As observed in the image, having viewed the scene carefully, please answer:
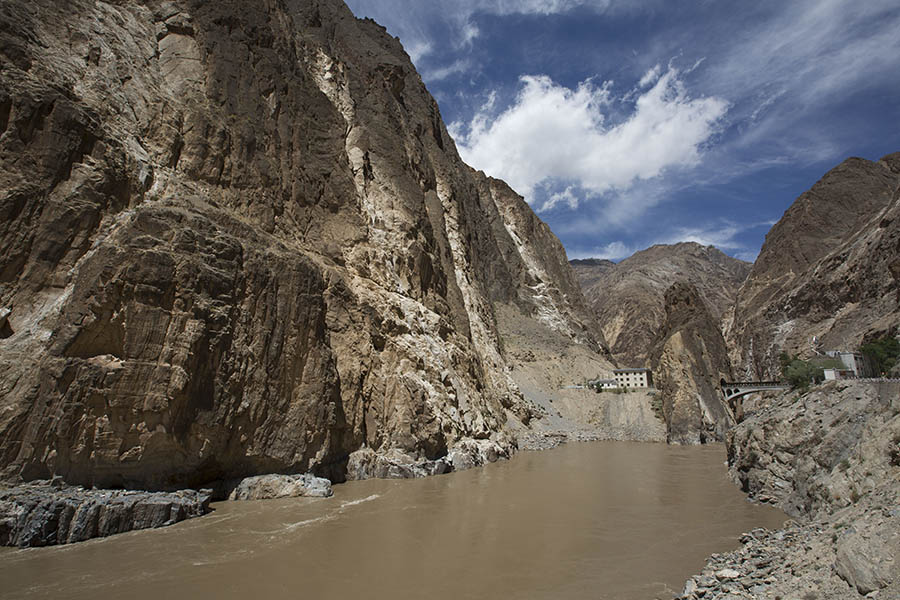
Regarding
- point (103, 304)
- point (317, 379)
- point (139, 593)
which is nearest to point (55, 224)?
point (103, 304)

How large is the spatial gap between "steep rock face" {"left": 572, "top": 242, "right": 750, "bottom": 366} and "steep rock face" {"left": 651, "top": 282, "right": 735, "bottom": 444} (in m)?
40.8

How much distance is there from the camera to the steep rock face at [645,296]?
130250mm

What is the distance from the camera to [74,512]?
52.2 ft

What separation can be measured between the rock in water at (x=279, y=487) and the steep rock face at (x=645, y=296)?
86232 millimetres

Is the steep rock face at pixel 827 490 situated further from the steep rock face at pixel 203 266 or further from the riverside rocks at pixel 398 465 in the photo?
the steep rock face at pixel 203 266

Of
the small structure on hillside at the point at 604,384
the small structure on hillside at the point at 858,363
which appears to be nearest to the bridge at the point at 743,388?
the small structure on hillside at the point at 604,384

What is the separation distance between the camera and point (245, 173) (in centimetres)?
2947

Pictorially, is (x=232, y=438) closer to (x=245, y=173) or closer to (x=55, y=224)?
(x=55, y=224)

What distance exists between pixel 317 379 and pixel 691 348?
139ft

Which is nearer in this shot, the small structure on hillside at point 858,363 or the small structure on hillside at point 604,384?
the small structure on hillside at point 858,363

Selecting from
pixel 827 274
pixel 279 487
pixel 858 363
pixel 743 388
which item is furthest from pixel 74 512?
pixel 827 274

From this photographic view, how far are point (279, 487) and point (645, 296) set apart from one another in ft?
447

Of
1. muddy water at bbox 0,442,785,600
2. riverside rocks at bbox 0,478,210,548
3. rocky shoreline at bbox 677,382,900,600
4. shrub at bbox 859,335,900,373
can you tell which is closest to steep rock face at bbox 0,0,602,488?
riverside rocks at bbox 0,478,210,548

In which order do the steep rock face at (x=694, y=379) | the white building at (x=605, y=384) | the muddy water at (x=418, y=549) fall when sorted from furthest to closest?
the white building at (x=605, y=384) → the steep rock face at (x=694, y=379) → the muddy water at (x=418, y=549)
